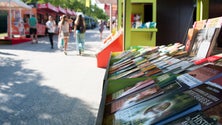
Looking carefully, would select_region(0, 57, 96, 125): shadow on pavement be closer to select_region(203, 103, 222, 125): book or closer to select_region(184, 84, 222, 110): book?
select_region(184, 84, 222, 110): book

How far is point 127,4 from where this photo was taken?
5.52m

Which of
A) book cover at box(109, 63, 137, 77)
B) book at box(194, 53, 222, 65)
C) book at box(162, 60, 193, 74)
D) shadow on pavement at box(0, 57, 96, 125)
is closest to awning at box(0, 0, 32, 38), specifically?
shadow on pavement at box(0, 57, 96, 125)

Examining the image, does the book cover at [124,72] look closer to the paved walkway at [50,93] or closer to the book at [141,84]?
the book at [141,84]

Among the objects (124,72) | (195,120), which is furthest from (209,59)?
(195,120)

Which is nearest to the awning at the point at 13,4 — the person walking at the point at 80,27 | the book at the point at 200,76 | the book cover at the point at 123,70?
the person walking at the point at 80,27

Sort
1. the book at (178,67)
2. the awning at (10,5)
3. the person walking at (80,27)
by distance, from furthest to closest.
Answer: the awning at (10,5) → the person walking at (80,27) → the book at (178,67)

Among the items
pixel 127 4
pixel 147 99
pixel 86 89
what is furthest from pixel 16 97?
pixel 147 99

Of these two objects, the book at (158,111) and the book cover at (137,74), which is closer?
the book at (158,111)

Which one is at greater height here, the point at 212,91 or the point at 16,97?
the point at 212,91

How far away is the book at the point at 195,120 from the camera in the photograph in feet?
3.98

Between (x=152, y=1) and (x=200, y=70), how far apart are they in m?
5.28

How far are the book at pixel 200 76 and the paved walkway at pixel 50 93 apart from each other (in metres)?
2.42

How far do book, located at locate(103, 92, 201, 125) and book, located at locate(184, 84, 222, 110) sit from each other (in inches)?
1.5

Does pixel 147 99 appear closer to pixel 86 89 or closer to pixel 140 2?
pixel 86 89
